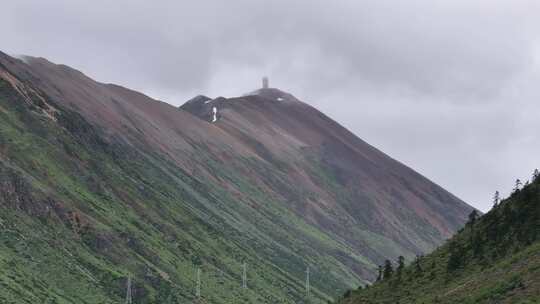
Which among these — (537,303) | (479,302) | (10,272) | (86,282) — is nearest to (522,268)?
(479,302)

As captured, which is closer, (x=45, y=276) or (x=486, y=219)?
(x=486, y=219)

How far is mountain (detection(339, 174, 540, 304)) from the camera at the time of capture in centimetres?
5359

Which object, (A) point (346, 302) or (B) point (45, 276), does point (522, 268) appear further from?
(B) point (45, 276)

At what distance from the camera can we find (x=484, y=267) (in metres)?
61.8

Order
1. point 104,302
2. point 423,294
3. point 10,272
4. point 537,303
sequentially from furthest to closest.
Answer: point 104,302
point 10,272
point 423,294
point 537,303

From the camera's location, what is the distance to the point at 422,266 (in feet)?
240

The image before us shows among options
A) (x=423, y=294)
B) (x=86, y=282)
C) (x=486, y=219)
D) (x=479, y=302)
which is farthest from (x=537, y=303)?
(x=86, y=282)

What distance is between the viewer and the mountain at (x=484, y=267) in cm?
5359

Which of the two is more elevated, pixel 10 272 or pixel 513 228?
pixel 513 228

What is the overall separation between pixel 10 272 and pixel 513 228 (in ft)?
424

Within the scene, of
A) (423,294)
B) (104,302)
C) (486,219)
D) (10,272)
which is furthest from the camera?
(104,302)

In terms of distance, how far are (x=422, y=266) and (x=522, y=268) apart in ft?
59.6

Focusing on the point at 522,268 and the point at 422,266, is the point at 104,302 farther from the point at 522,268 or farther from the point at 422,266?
the point at 522,268

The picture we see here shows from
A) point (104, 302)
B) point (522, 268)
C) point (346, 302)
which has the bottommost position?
point (104, 302)
